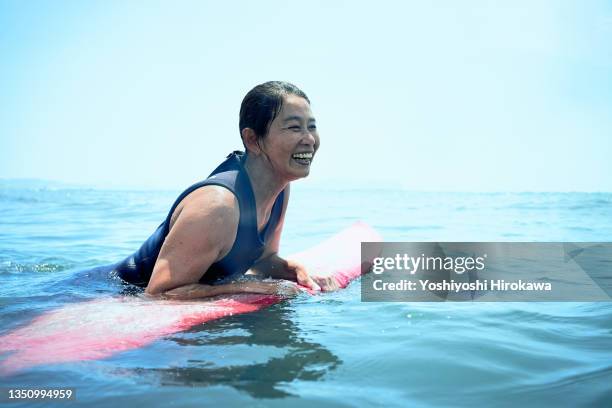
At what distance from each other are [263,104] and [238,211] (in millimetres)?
701

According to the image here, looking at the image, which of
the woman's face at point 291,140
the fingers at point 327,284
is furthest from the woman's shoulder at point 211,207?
the fingers at point 327,284

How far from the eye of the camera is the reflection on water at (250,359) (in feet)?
6.01

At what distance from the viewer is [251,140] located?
3.24 metres

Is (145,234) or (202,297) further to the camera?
(145,234)

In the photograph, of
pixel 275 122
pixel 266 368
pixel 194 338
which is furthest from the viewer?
pixel 275 122

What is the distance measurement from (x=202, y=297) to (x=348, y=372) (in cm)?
→ 122

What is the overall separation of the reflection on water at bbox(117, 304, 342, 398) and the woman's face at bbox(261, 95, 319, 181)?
97cm

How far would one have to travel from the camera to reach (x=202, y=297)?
2.92m

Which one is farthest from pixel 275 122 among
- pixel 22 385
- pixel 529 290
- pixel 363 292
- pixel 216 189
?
pixel 529 290

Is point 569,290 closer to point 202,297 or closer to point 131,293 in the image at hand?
point 202,297

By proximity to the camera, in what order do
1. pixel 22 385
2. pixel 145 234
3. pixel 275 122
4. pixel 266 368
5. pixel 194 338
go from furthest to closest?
pixel 145 234 → pixel 275 122 → pixel 194 338 → pixel 266 368 → pixel 22 385

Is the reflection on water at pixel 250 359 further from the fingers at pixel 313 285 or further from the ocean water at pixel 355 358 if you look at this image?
the fingers at pixel 313 285

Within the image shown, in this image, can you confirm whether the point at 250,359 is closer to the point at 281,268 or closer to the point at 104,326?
the point at 104,326

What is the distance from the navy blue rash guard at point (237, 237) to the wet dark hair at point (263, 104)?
9.5 inches
